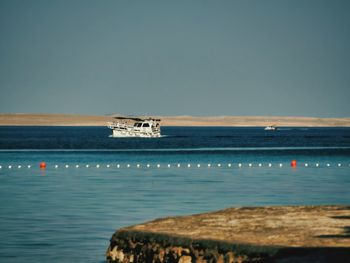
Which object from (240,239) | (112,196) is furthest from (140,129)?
(240,239)

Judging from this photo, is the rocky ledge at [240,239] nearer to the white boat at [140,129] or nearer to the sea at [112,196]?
the sea at [112,196]

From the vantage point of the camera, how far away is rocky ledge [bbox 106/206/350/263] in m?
19.1

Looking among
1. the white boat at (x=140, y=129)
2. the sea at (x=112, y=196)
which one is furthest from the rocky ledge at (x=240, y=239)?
the white boat at (x=140, y=129)

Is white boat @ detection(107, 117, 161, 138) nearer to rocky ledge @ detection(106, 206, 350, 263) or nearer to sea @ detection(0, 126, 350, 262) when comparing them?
sea @ detection(0, 126, 350, 262)

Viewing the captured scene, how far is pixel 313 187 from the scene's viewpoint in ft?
162

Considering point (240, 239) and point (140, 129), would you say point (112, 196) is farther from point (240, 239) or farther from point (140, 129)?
point (140, 129)

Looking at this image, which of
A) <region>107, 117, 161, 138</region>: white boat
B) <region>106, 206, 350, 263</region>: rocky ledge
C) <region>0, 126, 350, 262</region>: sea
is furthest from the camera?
<region>107, 117, 161, 138</region>: white boat

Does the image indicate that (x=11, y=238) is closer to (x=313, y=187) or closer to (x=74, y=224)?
(x=74, y=224)

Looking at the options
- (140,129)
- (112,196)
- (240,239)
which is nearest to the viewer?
(240,239)

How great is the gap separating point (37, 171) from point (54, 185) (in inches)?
639

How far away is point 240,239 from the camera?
20703 mm

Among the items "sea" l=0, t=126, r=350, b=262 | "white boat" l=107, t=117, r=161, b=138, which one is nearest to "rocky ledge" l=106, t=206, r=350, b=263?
"sea" l=0, t=126, r=350, b=262

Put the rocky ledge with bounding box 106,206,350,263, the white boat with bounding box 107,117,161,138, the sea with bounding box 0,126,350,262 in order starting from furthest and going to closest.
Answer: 1. the white boat with bounding box 107,117,161,138
2. the sea with bounding box 0,126,350,262
3. the rocky ledge with bounding box 106,206,350,263

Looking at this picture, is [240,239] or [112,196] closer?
[240,239]
